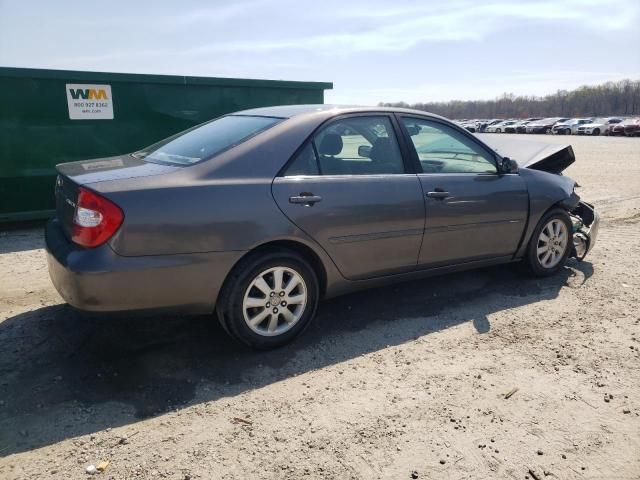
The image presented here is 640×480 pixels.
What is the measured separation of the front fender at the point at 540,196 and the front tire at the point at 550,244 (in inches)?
3.1

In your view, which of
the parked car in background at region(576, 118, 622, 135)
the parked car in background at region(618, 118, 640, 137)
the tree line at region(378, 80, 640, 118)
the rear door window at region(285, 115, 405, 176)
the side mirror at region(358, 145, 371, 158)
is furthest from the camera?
the tree line at region(378, 80, 640, 118)

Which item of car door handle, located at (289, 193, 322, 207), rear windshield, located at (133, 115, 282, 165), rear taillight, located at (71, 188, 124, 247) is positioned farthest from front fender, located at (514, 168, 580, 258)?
rear taillight, located at (71, 188, 124, 247)

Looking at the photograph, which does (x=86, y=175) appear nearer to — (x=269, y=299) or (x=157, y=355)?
(x=157, y=355)

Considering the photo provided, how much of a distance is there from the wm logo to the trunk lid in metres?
3.63

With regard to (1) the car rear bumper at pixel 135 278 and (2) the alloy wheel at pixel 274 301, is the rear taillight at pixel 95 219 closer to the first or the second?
(1) the car rear bumper at pixel 135 278

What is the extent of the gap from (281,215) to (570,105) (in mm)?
111306

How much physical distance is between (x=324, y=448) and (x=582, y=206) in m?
4.54

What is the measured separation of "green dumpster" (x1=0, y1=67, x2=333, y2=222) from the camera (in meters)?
6.49

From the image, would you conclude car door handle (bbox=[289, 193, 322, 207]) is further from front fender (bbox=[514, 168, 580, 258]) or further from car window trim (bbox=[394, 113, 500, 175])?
front fender (bbox=[514, 168, 580, 258])

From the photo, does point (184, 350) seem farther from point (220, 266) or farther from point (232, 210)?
point (232, 210)

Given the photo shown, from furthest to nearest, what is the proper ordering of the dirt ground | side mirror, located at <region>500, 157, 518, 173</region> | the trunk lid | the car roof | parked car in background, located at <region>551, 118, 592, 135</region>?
parked car in background, located at <region>551, 118, 592, 135</region>, side mirror, located at <region>500, 157, 518, 173</region>, the car roof, the trunk lid, the dirt ground

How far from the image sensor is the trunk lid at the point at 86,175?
10.0 feet

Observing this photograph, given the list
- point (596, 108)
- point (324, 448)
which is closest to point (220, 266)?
point (324, 448)

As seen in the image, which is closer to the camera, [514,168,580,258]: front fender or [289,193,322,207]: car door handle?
[289,193,322,207]: car door handle
